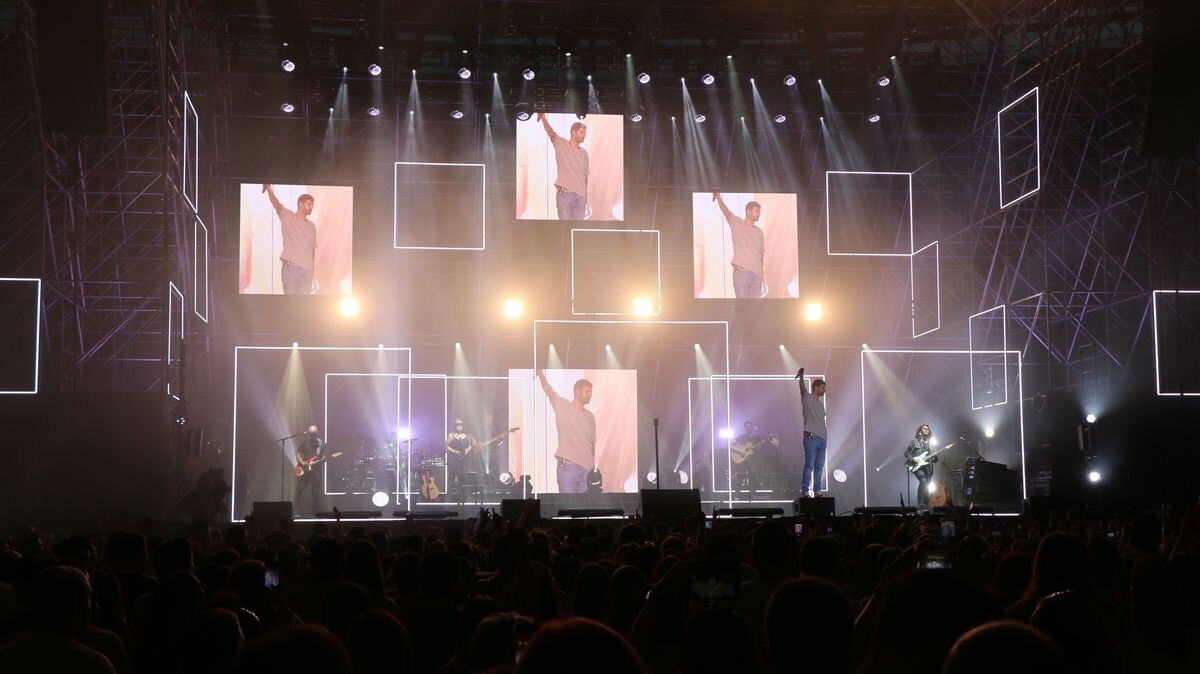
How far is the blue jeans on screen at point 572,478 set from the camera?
20812 mm

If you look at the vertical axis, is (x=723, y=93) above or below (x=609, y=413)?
above

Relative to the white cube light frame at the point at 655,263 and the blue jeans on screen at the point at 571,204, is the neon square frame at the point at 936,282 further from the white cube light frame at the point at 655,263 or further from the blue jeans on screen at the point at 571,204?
the blue jeans on screen at the point at 571,204

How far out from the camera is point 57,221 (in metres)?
→ 19.6

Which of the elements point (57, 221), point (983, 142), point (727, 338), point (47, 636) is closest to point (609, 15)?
point (727, 338)

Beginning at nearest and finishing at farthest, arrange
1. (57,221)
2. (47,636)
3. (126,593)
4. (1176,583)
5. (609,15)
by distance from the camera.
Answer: (47,636) < (1176,583) < (126,593) < (57,221) < (609,15)

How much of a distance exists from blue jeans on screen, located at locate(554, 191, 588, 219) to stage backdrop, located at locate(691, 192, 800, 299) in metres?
2.19

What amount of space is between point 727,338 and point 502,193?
5.24m

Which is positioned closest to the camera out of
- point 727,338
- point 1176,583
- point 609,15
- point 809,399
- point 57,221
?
point 1176,583

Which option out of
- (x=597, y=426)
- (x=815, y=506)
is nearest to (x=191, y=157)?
(x=597, y=426)

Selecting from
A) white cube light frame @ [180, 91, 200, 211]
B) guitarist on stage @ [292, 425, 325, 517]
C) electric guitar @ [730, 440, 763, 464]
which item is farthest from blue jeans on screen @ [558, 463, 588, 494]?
white cube light frame @ [180, 91, 200, 211]

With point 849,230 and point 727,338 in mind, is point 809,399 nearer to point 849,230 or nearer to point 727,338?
point 727,338

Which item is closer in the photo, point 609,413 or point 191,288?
point 191,288

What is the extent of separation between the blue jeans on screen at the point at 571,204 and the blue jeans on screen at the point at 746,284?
125 inches

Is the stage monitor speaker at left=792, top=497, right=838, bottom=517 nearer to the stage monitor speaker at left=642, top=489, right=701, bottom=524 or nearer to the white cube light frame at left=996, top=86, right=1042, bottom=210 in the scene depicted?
the stage monitor speaker at left=642, top=489, right=701, bottom=524
